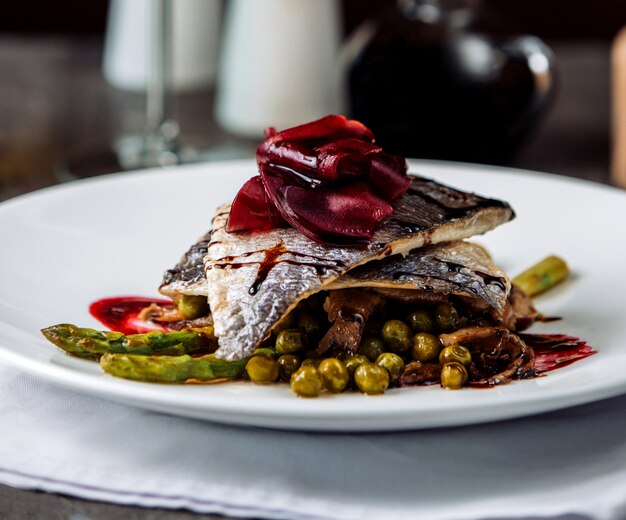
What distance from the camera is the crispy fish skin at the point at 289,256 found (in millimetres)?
2957

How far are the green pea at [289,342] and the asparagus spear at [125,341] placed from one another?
0.28 metres

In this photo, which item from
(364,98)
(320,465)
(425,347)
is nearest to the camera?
(320,465)

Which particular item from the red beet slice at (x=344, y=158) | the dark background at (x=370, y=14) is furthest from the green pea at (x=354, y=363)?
the dark background at (x=370, y=14)

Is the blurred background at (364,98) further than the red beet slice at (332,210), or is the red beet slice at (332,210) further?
the blurred background at (364,98)

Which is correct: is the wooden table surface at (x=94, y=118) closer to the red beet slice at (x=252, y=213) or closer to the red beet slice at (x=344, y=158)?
the red beet slice at (x=252, y=213)

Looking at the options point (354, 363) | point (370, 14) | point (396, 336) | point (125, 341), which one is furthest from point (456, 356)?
point (370, 14)

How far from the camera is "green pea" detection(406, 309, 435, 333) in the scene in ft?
11.2

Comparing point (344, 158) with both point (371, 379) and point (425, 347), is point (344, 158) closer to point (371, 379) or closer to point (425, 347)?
point (425, 347)

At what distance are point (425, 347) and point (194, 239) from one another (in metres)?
1.57

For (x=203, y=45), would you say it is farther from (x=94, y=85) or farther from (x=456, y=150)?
(x=456, y=150)

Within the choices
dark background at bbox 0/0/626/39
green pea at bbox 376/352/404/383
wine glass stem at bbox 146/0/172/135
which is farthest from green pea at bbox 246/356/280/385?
dark background at bbox 0/0/626/39

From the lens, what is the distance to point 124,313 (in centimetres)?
373

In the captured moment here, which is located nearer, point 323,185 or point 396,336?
point 396,336

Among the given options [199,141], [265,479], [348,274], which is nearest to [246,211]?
[348,274]
